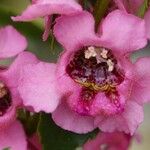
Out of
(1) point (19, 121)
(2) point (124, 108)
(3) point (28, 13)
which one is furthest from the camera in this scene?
(1) point (19, 121)

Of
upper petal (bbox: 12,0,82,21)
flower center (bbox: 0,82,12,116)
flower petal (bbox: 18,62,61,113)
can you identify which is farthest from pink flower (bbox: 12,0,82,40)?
flower center (bbox: 0,82,12,116)

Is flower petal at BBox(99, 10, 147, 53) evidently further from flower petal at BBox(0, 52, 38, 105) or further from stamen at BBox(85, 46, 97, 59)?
flower petal at BBox(0, 52, 38, 105)

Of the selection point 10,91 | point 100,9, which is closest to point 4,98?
point 10,91

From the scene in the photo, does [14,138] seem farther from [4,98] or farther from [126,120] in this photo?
[126,120]

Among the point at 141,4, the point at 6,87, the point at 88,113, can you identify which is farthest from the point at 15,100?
the point at 141,4

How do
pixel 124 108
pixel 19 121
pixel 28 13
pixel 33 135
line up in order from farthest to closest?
pixel 33 135 < pixel 19 121 < pixel 124 108 < pixel 28 13

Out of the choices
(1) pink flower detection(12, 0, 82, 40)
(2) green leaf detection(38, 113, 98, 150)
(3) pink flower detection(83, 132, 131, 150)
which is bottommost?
A: (3) pink flower detection(83, 132, 131, 150)

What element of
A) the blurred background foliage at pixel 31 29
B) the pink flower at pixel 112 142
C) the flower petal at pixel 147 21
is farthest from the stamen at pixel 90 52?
the pink flower at pixel 112 142

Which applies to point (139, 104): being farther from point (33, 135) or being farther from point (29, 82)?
point (33, 135)
